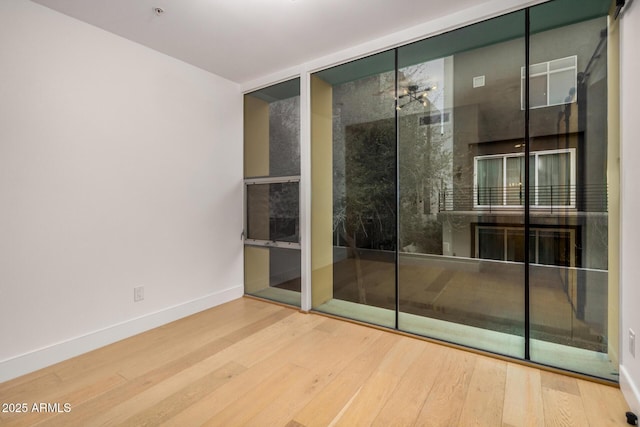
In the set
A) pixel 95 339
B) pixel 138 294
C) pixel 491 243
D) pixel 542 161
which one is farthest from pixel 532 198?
→ pixel 95 339

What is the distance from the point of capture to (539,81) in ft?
7.05

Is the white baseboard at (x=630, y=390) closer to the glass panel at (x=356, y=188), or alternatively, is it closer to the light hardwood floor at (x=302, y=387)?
the light hardwood floor at (x=302, y=387)

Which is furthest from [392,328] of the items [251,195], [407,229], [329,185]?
[251,195]

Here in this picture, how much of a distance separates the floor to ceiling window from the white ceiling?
289mm

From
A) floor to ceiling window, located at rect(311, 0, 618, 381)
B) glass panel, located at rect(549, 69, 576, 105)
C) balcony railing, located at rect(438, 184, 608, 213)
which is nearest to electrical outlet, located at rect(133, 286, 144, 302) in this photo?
floor to ceiling window, located at rect(311, 0, 618, 381)

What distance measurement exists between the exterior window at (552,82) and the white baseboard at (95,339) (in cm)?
344

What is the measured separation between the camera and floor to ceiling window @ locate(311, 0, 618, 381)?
205 cm

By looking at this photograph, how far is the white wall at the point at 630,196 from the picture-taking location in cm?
165

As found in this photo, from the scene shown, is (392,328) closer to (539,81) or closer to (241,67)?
(539,81)

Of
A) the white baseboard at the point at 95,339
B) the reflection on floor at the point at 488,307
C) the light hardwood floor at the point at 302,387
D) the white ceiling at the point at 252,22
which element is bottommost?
the light hardwood floor at the point at 302,387

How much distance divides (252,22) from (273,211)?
6.15 ft

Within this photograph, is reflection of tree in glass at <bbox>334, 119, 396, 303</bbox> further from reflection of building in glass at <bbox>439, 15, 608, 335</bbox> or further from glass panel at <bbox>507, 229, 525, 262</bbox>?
glass panel at <bbox>507, 229, 525, 262</bbox>

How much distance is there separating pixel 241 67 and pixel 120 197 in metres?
1.77

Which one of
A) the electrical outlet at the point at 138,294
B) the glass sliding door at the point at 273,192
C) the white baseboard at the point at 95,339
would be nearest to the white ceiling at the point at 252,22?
the glass sliding door at the point at 273,192
